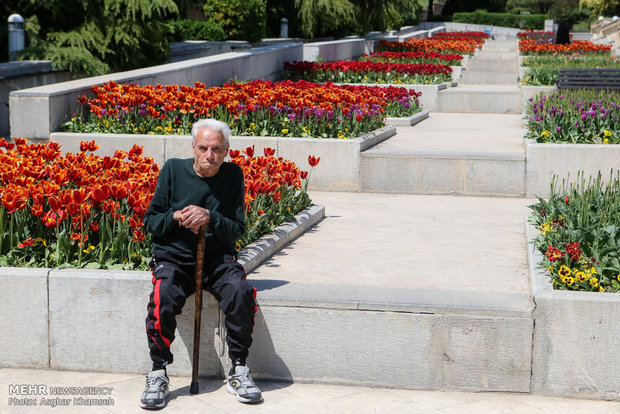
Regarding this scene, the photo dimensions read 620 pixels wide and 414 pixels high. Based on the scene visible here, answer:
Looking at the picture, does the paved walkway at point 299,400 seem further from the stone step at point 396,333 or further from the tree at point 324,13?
the tree at point 324,13

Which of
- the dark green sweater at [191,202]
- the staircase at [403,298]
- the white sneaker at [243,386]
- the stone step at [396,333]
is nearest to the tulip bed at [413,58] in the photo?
the staircase at [403,298]

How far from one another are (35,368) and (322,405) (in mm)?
1686

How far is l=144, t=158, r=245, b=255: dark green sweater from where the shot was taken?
4.93 m

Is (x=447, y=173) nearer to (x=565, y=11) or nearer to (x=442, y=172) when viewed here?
(x=442, y=172)

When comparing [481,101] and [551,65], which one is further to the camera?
[551,65]

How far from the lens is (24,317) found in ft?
16.9

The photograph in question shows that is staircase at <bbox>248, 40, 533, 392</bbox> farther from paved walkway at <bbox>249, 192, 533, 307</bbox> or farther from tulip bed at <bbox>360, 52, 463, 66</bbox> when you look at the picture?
tulip bed at <bbox>360, 52, 463, 66</bbox>

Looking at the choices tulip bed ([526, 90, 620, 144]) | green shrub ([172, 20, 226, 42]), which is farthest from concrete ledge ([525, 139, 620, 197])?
green shrub ([172, 20, 226, 42])

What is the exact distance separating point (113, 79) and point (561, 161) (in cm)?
553

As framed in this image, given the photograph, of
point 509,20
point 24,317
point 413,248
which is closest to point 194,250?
point 24,317

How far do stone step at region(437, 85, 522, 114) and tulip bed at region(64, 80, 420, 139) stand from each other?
6404mm

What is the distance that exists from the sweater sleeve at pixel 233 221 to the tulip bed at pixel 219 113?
4842 mm

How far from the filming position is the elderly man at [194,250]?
4.71 meters

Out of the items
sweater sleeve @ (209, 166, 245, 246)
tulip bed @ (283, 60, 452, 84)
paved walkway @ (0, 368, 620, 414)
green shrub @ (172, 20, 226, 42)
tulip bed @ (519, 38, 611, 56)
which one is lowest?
paved walkway @ (0, 368, 620, 414)
